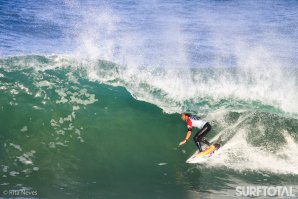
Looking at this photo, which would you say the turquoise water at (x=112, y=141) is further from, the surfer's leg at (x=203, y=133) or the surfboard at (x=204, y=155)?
the surfer's leg at (x=203, y=133)

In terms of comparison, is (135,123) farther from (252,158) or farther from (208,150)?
(252,158)

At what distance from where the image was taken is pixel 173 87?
15.3m

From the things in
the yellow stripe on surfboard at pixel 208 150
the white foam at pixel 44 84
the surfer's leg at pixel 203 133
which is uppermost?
the white foam at pixel 44 84

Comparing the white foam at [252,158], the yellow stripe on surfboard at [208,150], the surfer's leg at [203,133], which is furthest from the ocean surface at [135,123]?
the surfer's leg at [203,133]

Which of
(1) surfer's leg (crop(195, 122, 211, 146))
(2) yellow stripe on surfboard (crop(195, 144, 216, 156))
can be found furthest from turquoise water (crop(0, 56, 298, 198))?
(1) surfer's leg (crop(195, 122, 211, 146))

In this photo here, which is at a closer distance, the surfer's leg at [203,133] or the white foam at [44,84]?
the surfer's leg at [203,133]

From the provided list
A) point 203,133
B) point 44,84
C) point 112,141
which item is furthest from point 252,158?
point 44,84

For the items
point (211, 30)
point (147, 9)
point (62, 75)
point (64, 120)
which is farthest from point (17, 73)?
point (147, 9)

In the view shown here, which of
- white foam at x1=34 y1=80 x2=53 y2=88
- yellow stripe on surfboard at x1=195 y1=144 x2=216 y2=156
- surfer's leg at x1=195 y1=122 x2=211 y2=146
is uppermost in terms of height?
white foam at x1=34 y1=80 x2=53 y2=88

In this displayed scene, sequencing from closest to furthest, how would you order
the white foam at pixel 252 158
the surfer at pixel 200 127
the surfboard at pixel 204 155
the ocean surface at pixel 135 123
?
1. the ocean surface at pixel 135 123
2. the white foam at pixel 252 158
3. the surfboard at pixel 204 155
4. the surfer at pixel 200 127

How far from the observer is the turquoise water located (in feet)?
33.9

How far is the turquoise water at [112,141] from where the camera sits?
1032 centimetres

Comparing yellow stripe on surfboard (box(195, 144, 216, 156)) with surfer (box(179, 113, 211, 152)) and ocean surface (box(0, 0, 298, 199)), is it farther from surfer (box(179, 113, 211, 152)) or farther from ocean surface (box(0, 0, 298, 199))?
ocean surface (box(0, 0, 298, 199))

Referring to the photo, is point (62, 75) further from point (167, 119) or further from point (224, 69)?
point (224, 69)
